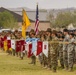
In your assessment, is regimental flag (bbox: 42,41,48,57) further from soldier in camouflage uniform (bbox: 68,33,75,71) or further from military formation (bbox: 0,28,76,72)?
soldier in camouflage uniform (bbox: 68,33,75,71)

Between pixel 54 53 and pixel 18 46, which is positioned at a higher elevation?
pixel 54 53

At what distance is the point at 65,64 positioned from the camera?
22625 millimetres

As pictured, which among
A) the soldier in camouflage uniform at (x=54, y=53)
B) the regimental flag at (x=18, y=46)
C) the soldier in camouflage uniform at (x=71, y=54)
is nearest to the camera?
the soldier in camouflage uniform at (x=54, y=53)

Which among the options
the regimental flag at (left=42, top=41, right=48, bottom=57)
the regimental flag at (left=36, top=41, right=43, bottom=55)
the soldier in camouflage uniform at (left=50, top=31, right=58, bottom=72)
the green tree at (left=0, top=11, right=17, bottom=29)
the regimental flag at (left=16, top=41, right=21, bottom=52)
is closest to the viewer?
the soldier in camouflage uniform at (left=50, top=31, right=58, bottom=72)

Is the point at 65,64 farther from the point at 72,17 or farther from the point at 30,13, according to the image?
the point at 30,13

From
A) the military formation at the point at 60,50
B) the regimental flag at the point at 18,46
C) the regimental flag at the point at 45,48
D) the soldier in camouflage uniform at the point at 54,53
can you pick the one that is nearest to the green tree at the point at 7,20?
the regimental flag at the point at 18,46

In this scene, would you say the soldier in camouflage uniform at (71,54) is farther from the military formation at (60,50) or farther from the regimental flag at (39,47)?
the regimental flag at (39,47)

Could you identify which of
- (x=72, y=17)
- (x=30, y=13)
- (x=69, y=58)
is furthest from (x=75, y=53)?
(x=30, y=13)

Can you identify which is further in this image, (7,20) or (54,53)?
(7,20)

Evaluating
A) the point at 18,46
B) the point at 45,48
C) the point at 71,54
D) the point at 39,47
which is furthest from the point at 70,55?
the point at 18,46

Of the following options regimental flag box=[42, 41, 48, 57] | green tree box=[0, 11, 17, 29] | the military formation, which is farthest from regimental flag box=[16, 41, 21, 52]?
green tree box=[0, 11, 17, 29]

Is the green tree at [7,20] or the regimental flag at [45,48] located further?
the green tree at [7,20]

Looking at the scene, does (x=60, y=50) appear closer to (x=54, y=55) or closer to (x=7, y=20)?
(x=54, y=55)

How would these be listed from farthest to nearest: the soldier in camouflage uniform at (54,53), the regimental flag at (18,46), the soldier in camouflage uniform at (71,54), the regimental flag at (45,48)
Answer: the regimental flag at (18,46), the regimental flag at (45,48), the soldier in camouflage uniform at (71,54), the soldier in camouflage uniform at (54,53)
